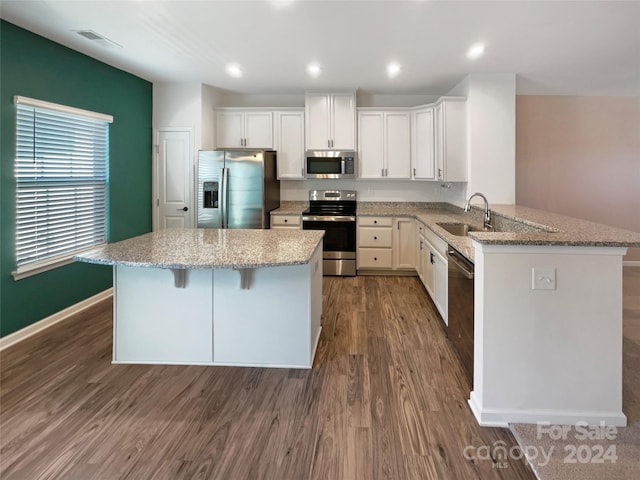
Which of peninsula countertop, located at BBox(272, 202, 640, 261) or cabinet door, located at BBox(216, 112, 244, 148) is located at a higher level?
cabinet door, located at BBox(216, 112, 244, 148)

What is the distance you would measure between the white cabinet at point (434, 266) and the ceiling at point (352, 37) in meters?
1.77

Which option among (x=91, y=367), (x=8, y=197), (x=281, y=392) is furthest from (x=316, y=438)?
(x=8, y=197)

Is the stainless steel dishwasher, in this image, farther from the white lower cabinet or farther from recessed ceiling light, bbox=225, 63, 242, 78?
recessed ceiling light, bbox=225, 63, 242, 78

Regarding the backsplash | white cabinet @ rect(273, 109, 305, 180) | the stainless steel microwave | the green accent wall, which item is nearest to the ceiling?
the green accent wall

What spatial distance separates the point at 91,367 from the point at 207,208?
2620mm

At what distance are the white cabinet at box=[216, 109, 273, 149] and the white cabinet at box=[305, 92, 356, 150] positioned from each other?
1.92ft

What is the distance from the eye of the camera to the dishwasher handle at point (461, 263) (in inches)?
97.2

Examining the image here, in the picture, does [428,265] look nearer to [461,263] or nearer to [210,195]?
[461,263]

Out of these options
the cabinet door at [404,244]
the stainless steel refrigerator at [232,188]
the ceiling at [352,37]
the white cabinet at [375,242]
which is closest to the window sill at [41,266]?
the stainless steel refrigerator at [232,188]

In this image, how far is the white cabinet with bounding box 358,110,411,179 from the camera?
547 cm

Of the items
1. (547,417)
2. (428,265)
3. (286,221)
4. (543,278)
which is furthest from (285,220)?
(547,417)

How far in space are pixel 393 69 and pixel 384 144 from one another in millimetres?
1302

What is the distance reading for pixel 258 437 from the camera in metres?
2.00

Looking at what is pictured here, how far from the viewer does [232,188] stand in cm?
497
